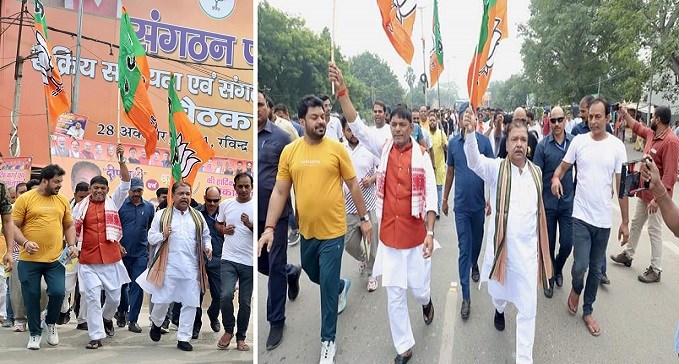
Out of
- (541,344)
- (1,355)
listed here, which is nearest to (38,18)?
(1,355)

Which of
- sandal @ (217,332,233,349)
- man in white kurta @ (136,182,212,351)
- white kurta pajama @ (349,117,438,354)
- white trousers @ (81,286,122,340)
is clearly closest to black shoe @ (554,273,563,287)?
white kurta pajama @ (349,117,438,354)

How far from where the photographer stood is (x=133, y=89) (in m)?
6.65

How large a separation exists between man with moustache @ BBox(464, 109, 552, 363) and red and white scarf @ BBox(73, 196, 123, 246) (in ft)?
12.8

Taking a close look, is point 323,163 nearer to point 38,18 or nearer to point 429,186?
point 429,186

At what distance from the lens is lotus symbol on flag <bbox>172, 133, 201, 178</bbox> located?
5.53m

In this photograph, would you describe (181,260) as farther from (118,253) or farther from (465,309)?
(465,309)

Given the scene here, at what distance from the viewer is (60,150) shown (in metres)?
12.7

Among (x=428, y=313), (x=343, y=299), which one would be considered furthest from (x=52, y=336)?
(x=428, y=313)

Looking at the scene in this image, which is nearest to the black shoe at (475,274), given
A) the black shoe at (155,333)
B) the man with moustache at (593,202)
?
the man with moustache at (593,202)

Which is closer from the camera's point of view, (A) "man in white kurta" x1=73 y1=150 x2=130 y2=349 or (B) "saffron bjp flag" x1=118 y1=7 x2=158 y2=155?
(A) "man in white kurta" x1=73 y1=150 x2=130 y2=349

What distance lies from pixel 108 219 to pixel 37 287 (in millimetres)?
938

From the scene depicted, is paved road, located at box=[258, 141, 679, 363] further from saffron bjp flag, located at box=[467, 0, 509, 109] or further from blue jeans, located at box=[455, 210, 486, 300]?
saffron bjp flag, located at box=[467, 0, 509, 109]

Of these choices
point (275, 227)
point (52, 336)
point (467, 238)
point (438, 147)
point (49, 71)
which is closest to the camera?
point (275, 227)

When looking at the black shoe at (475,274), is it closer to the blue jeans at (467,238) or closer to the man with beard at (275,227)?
the blue jeans at (467,238)
